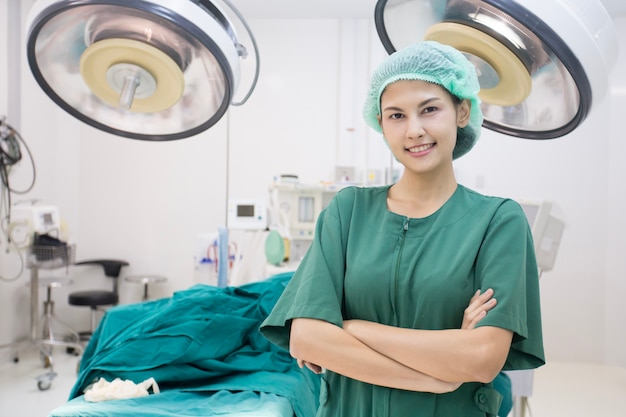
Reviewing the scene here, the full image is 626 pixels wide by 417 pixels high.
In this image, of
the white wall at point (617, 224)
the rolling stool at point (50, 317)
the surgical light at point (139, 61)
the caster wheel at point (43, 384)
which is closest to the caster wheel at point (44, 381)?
the caster wheel at point (43, 384)

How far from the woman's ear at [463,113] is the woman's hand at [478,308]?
14.9 inches

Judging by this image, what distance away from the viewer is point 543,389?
3.86 metres

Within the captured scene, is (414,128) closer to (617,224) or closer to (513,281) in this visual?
(513,281)

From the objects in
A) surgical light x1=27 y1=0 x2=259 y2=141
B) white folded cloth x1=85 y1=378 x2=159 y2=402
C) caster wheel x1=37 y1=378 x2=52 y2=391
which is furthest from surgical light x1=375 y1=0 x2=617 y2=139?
caster wheel x1=37 y1=378 x2=52 y2=391

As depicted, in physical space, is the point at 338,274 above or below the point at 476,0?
below

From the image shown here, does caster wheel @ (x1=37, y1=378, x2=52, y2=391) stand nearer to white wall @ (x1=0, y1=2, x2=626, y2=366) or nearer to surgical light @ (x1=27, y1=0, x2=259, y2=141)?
white wall @ (x1=0, y1=2, x2=626, y2=366)

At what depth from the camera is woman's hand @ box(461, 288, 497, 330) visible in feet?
3.32

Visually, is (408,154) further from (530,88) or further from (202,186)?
(202,186)

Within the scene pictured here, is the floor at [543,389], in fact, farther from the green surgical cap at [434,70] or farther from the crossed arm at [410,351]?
the green surgical cap at [434,70]

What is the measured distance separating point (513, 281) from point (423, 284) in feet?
0.54

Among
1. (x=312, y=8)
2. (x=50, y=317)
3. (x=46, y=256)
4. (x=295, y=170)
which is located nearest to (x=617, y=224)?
(x=295, y=170)

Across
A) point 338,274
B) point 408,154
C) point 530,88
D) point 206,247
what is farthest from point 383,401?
point 206,247

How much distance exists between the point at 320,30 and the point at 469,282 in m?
4.04

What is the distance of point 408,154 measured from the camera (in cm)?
112
